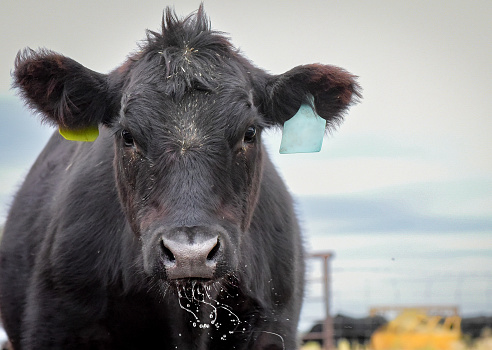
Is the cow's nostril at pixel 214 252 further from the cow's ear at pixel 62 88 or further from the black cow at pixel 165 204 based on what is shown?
the cow's ear at pixel 62 88

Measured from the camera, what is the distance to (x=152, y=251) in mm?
3996

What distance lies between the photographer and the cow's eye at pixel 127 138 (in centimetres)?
449

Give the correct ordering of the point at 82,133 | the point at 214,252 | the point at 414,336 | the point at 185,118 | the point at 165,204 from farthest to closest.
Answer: the point at 414,336 < the point at 82,133 < the point at 185,118 < the point at 165,204 < the point at 214,252

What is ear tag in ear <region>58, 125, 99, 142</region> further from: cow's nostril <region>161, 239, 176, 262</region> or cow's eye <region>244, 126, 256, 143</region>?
cow's nostril <region>161, 239, 176, 262</region>

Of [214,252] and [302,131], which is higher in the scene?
[302,131]

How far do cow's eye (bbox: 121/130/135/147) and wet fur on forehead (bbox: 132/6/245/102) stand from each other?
0.34m

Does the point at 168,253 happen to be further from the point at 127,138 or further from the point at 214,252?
the point at 127,138

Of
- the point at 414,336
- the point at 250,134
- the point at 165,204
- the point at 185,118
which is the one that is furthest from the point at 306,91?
the point at 414,336

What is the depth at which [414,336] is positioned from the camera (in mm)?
10883

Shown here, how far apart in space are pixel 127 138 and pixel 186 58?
0.63 meters

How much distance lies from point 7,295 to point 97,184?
1.50m

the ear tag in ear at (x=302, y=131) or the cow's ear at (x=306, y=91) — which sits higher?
the cow's ear at (x=306, y=91)

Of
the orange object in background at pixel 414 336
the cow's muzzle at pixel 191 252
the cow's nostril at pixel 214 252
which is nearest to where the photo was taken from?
the cow's muzzle at pixel 191 252

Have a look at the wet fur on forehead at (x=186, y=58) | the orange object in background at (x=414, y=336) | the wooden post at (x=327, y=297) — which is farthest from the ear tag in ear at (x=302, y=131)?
the wooden post at (x=327, y=297)
